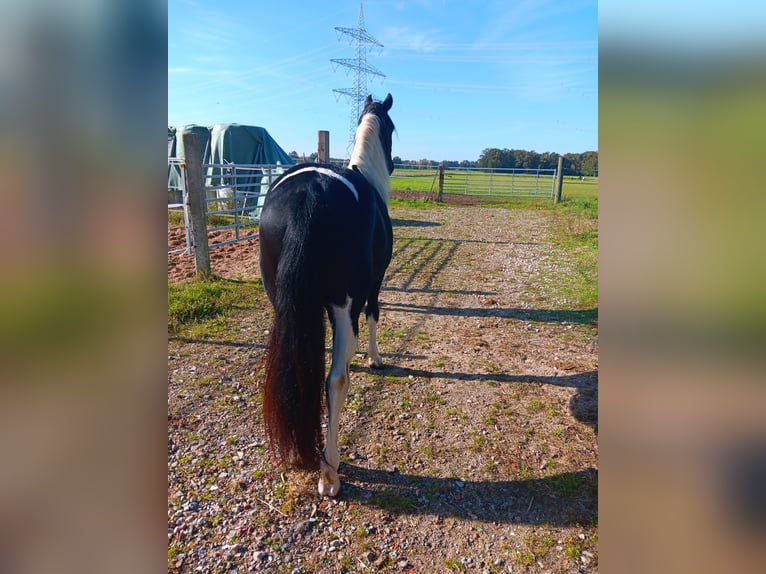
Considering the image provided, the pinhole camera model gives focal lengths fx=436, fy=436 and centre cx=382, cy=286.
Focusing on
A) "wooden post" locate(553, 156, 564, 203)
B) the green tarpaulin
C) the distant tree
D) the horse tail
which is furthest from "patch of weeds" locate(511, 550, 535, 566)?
"wooden post" locate(553, 156, 564, 203)

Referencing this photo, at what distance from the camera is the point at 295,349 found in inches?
83.9

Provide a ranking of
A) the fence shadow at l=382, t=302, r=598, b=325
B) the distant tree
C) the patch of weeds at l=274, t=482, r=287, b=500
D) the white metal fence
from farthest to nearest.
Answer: the white metal fence → the fence shadow at l=382, t=302, r=598, b=325 → the patch of weeds at l=274, t=482, r=287, b=500 → the distant tree

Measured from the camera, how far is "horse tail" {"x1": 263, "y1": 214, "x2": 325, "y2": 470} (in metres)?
2.12

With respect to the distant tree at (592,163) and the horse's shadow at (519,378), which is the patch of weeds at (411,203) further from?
the distant tree at (592,163)

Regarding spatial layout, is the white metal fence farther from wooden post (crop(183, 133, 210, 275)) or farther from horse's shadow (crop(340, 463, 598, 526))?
horse's shadow (crop(340, 463, 598, 526))

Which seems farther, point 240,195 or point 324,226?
point 240,195

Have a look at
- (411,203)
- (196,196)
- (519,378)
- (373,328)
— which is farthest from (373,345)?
(411,203)

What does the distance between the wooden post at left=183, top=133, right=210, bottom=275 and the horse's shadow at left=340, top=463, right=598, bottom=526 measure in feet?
13.6

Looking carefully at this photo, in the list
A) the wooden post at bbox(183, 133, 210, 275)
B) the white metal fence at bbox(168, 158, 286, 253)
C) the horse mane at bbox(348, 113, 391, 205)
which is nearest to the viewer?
the horse mane at bbox(348, 113, 391, 205)

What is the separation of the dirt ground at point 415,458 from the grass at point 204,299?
301mm

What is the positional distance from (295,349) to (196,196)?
170 inches

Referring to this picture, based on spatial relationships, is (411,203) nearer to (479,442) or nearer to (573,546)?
(479,442)
